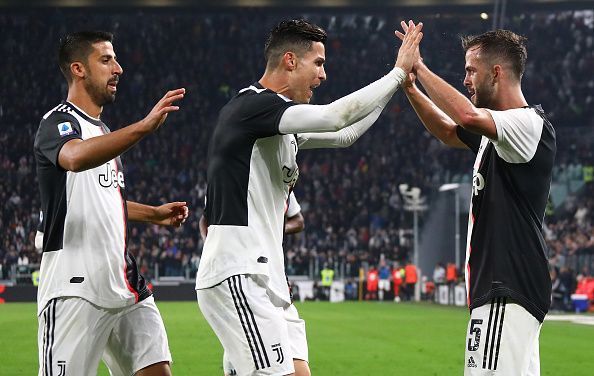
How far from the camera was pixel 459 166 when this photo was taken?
4509cm

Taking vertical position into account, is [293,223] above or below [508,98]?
below

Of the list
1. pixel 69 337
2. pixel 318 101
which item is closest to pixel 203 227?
pixel 69 337

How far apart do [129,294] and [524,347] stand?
229 centimetres

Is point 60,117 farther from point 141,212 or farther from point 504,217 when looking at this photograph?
point 504,217

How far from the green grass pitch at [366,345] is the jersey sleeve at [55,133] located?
703 cm

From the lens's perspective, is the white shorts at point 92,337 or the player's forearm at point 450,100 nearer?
the player's forearm at point 450,100

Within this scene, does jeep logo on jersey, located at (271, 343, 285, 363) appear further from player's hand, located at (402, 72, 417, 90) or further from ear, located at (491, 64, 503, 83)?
ear, located at (491, 64, 503, 83)

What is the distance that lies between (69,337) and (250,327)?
Result: 1.13 metres

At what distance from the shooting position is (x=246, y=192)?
17.9ft

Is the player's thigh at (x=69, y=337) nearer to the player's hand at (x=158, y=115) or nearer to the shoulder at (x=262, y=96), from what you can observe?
the player's hand at (x=158, y=115)

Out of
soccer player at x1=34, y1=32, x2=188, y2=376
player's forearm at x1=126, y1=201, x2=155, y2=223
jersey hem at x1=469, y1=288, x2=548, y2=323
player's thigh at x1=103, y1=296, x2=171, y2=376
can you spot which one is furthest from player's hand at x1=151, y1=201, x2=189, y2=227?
jersey hem at x1=469, y1=288, x2=548, y2=323

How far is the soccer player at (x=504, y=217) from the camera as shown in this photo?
5.45 meters

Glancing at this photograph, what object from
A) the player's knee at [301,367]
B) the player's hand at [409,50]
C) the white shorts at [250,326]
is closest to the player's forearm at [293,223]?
the player's knee at [301,367]

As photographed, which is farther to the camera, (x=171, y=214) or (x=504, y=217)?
(x=171, y=214)
